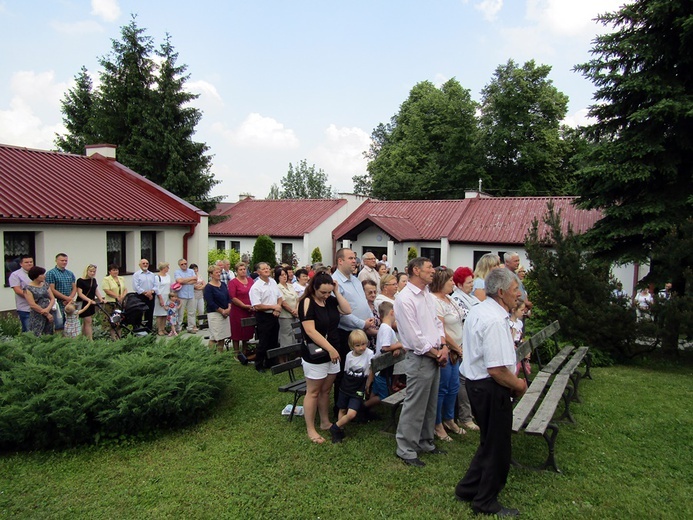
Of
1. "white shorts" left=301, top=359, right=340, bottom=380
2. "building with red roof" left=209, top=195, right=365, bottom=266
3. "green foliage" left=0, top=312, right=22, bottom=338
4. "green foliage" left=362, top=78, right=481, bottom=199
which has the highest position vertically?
"green foliage" left=362, top=78, right=481, bottom=199

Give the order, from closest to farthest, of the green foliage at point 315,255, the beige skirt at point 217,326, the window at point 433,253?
the beige skirt at point 217,326 → the window at point 433,253 → the green foliage at point 315,255

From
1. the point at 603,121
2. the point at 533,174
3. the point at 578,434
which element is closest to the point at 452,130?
the point at 533,174

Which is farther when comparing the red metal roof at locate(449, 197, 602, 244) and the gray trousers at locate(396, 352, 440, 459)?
the red metal roof at locate(449, 197, 602, 244)

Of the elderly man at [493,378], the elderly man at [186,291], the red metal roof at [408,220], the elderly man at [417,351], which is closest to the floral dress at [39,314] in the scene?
the elderly man at [186,291]

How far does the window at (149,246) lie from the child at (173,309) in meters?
6.54

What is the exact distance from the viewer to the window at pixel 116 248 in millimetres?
16250

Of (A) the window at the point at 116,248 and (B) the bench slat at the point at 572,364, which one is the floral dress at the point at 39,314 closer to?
(B) the bench slat at the point at 572,364

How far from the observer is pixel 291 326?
8.62m

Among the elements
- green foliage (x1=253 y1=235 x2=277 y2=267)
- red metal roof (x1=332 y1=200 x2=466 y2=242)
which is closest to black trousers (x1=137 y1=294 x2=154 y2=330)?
green foliage (x1=253 y1=235 x2=277 y2=267)

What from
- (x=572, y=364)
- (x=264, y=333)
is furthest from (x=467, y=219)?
(x=572, y=364)

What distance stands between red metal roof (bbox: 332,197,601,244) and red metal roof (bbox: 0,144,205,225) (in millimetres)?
13607

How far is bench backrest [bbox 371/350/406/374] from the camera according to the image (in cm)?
551

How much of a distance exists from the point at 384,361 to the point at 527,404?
5.01 ft

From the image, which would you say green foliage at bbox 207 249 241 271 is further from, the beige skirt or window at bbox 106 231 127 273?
the beige skirt
